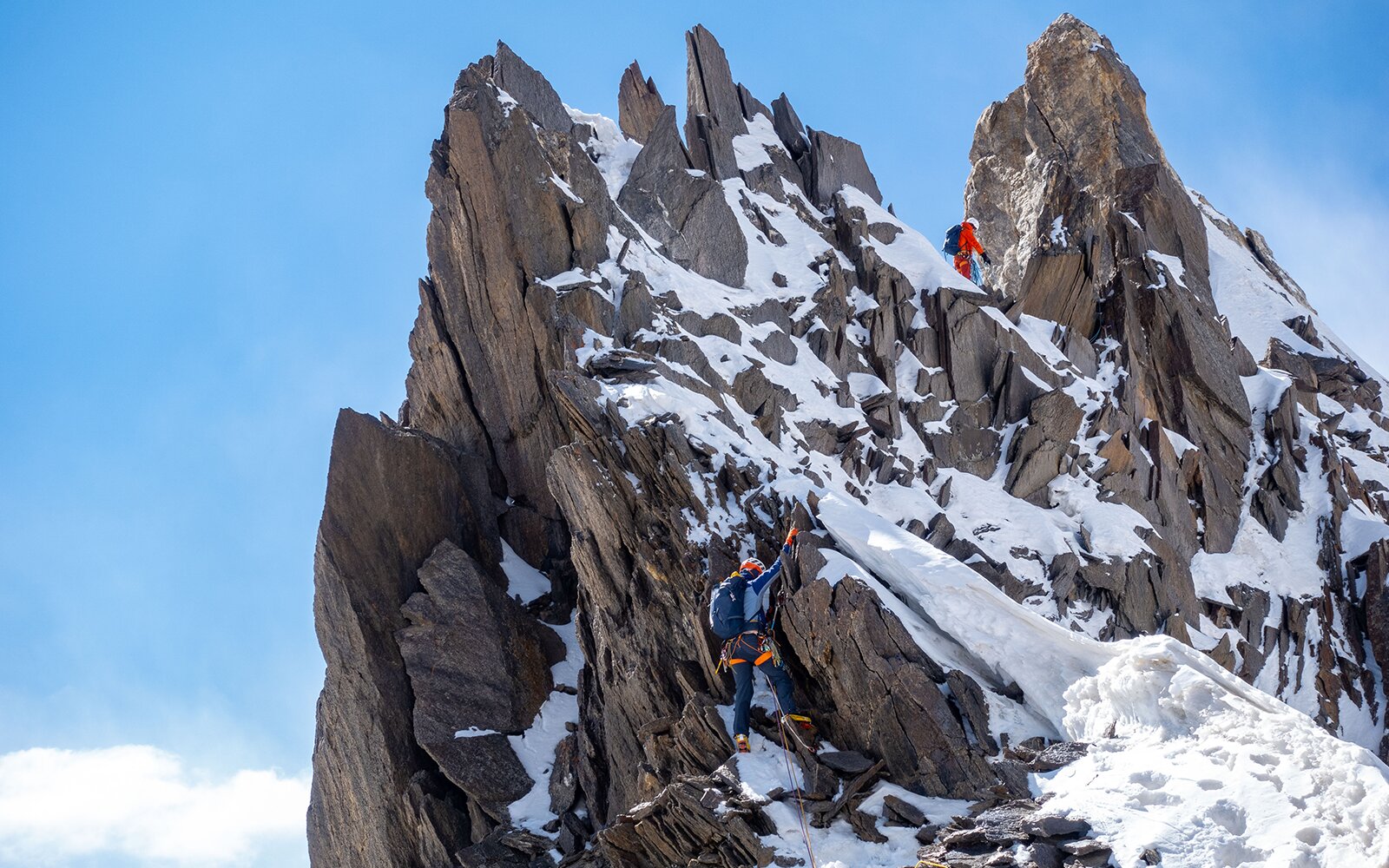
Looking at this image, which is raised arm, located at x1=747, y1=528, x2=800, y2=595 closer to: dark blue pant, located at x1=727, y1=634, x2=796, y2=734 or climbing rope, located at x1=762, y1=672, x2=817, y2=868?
dark blue pant, located at x1=727, y1=634, x2=796, y2=734

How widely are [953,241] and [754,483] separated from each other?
19.1 m

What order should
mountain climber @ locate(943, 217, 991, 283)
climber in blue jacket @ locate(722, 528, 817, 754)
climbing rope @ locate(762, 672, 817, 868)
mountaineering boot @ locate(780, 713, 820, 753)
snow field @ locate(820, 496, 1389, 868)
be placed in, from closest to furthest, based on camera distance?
snow field @ locate(820, 496, 1389, 868) → climbing rope @ locate(762, 672, 817, 868) → mountaineering boot @ locate(780, 713, 820, 753) → climber in blue jacket @ locate(722, 528, 817, 754) → mountain climber @ locate(943, 217, 991, 283)

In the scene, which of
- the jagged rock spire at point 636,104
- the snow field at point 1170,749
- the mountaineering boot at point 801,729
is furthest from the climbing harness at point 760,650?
the jagged rock spire at point 636,104

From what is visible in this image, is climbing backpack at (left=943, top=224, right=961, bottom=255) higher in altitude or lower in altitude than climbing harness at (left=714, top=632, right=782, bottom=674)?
higher

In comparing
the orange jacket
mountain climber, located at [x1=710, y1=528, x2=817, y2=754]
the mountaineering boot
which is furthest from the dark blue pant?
the orange jacket

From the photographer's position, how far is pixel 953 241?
35250 millimetres

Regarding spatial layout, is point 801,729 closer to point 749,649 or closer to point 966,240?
point 749,649

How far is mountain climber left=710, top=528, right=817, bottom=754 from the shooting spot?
15023mm

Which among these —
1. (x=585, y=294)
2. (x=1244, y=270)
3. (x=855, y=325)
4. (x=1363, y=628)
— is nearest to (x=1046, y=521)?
(x=855, y=325)

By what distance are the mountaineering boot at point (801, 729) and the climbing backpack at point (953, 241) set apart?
23190 millimetres

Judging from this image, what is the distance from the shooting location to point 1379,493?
1244 inches

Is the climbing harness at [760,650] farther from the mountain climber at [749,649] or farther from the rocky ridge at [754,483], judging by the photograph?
the rocky ridge at [754,483]

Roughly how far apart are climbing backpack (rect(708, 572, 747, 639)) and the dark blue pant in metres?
0.20

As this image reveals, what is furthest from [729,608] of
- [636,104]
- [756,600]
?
[636,104]
